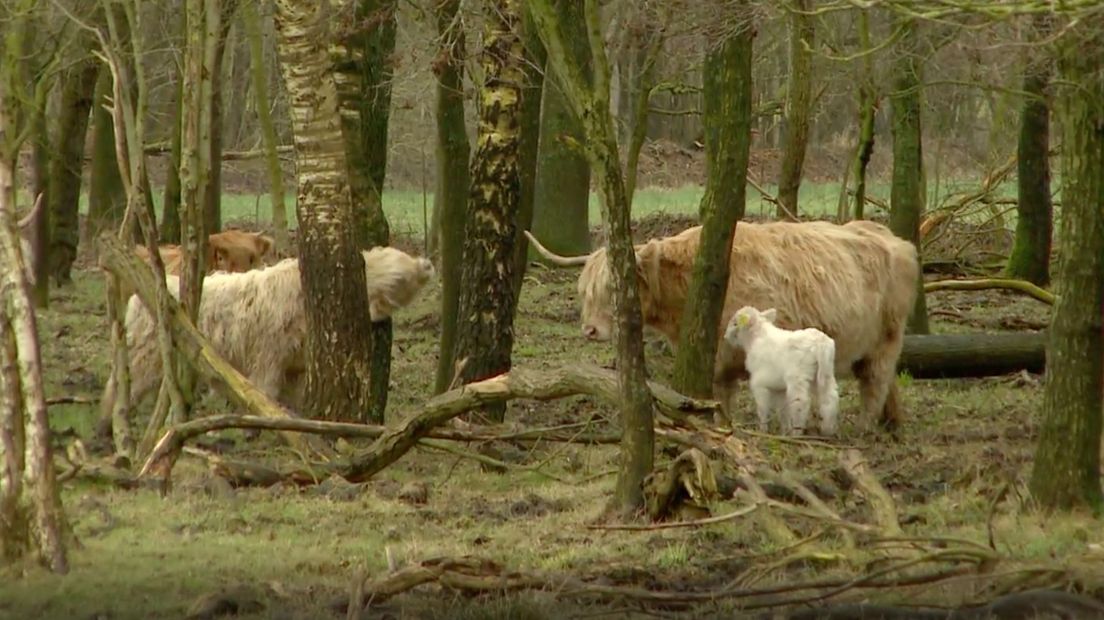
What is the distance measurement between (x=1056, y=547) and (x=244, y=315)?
7.77 m

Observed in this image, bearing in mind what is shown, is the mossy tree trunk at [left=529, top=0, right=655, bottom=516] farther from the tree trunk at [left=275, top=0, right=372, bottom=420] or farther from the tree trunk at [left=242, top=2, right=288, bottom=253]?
the tree trunk at [left=242, top=2, right=288, bottom=253]

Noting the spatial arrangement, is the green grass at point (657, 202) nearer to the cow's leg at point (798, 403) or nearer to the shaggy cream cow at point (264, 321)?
the shaggy cream cow at point (264, 321)

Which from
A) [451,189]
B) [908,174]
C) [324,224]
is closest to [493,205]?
[324,224]

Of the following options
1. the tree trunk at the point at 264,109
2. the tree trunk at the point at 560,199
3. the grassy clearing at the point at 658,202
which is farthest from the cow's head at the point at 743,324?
the grassy clearing at the point at 658,202

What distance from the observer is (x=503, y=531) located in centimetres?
869

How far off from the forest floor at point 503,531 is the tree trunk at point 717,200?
74cm

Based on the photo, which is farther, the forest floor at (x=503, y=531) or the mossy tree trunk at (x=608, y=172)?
the mossy tree trunk at (x=608, y=172)

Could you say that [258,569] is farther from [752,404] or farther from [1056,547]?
[752,404]

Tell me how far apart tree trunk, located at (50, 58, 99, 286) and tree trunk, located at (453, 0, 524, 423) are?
11230 millimetres

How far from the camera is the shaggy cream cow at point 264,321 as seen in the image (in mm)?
13438

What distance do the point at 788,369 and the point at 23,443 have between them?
18.9 feet

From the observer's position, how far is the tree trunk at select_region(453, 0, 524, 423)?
11797 millimetres

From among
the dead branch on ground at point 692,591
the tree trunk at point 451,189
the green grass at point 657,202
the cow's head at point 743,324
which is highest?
the tree trunk at point 451,189

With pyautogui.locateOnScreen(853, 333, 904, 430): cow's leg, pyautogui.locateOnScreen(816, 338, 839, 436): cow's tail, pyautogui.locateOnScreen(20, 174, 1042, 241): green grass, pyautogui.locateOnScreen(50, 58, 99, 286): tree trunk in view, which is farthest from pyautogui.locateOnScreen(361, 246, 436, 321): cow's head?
pyautogui.locateOnScreen(20, 174, 1042, 241): green grass
